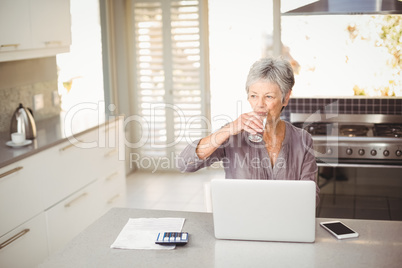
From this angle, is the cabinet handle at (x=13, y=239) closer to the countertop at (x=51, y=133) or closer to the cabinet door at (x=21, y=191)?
the cabinet door at (x=21, y=191)

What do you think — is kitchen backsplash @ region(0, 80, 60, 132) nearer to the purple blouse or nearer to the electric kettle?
the electric kettle

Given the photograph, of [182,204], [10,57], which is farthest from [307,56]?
[10,57]

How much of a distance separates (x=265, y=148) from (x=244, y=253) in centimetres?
63

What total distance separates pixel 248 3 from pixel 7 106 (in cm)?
270

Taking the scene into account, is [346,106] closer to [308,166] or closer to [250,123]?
[308,166]

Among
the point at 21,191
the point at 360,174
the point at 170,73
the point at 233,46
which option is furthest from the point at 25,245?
the point at 233,46

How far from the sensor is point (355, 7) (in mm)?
3287

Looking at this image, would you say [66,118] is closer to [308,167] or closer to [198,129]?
[198,129]

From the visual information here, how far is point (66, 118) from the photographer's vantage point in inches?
151

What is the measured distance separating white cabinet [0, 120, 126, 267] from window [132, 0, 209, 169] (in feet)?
4.97

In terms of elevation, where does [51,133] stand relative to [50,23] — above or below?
below

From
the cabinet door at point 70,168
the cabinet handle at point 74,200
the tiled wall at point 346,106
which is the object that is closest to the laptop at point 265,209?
the cabinet door at point 70,168

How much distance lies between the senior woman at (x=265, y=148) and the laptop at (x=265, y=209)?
41 centimetres

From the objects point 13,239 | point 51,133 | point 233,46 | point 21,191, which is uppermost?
point 233,46
